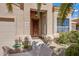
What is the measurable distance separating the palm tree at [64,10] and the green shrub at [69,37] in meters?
0.17

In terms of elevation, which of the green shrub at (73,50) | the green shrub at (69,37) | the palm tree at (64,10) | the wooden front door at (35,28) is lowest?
the green shrub at (73,50)

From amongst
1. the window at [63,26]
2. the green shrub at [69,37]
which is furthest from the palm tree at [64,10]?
the green shrub at [69,37]

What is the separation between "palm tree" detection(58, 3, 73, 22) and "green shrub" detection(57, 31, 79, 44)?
6.7 inches

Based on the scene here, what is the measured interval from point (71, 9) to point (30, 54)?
0.69 m

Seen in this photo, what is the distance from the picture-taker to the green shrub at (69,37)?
2.36 m

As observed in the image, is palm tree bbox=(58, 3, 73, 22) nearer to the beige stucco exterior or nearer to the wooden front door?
the beige stucco exterior

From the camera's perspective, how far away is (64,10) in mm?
2340

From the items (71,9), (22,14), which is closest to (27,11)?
(22,14)

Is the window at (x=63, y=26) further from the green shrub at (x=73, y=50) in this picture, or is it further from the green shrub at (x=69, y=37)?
the green shrub at (x=73, y=50)

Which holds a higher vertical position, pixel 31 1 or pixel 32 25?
pixel 31 1

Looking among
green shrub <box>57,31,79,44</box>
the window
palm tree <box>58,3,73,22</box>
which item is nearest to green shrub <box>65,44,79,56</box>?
green shrub <box>57,31,79,44</box>

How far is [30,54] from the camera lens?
240 centimetres

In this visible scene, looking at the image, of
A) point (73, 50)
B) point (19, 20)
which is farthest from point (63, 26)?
point (19, 20)

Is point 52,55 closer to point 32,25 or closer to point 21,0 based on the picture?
point 32,25
